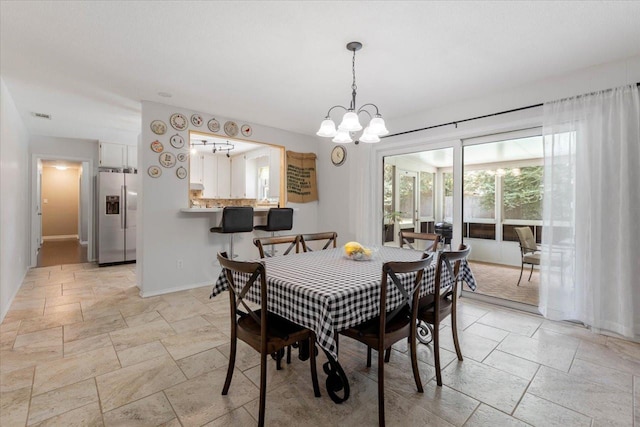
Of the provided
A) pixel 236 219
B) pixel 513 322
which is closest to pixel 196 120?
pixel 236 219

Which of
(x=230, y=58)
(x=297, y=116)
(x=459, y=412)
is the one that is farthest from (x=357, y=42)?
(x=459, y=412)

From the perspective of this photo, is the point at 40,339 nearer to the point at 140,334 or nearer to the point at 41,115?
the point at 140,334

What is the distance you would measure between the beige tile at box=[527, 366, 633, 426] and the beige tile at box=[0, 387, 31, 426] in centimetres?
289

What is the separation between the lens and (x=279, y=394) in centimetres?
185

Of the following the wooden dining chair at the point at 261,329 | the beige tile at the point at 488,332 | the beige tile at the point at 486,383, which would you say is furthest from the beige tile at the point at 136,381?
the beige tile at the point at 488,332

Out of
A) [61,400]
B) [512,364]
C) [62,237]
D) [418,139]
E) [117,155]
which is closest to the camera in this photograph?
[61,400]

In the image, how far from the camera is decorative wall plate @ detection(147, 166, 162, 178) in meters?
3.79

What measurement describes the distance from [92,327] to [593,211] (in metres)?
4.67

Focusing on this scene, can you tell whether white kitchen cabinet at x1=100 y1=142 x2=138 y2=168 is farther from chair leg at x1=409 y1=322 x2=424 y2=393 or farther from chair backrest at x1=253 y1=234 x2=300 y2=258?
chair leg at x1=409 y1=322 x2=424 y2=393

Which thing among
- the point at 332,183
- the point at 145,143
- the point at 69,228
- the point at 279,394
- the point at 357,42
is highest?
the point at 357,42

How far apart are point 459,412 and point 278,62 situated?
2878mm

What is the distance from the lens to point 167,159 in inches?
154

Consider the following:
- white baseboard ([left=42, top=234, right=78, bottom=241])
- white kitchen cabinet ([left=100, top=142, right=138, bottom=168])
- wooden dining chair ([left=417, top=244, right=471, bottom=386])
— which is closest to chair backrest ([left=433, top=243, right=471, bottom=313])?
wooden dining chair ([left=417, top=244, right=471, bottom=386])

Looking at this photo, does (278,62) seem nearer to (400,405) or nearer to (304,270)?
(304,270)
